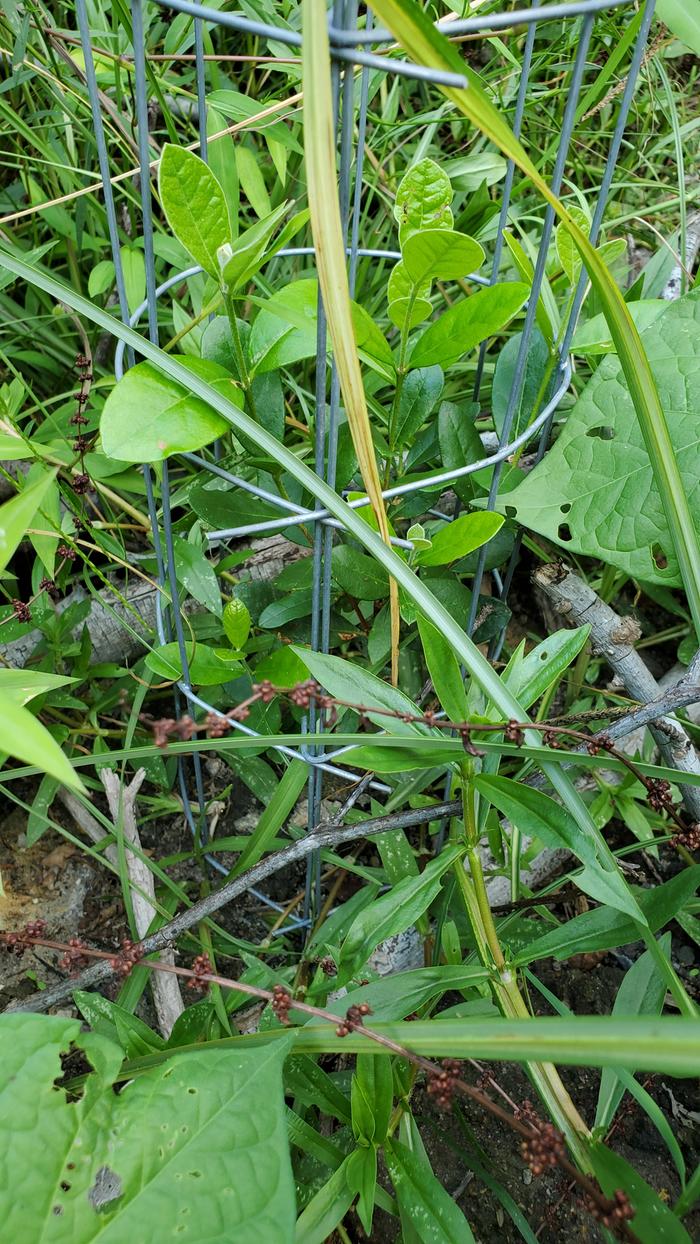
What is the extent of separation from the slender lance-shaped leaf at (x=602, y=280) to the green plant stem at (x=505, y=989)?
31cm

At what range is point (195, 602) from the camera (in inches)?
53.1

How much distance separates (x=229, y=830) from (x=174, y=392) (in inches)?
29.1

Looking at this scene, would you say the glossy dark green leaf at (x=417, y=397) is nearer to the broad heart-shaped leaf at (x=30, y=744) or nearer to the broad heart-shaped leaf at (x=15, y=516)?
the broad heart-shaped leaf at (x=15, y=516)

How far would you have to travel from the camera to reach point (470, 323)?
881 millimetres

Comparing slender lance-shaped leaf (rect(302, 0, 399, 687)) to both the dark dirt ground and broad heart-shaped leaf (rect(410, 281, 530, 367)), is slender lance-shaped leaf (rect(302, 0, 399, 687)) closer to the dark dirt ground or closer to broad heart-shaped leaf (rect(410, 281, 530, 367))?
Answer: broad heart-shaped leaf (rect(410, 281, 530, 367))

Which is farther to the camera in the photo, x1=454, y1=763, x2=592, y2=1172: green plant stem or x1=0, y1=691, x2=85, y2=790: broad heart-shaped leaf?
x1=454, y1=763, x2=592, y2=1172: green plant stem

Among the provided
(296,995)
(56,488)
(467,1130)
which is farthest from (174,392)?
(467,1130)

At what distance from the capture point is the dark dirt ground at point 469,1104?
97 centimetres

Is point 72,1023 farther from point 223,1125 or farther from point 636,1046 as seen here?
point 636,1046

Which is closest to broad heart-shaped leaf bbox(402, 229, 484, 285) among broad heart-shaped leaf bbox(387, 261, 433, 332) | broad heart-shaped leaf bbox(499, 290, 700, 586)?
broad heart-shaped leaf bbox(387, 261, 433, 332)

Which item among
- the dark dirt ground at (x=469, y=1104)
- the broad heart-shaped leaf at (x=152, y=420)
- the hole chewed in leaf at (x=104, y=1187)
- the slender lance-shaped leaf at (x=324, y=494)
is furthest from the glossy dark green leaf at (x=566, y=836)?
the hole chewed in leaf at (x=104, y=1187)

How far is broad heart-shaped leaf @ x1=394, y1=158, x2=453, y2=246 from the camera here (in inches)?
31.1

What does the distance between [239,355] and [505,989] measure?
26.2 inches

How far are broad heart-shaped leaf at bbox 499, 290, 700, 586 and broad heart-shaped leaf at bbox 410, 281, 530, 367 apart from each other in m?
0.21
